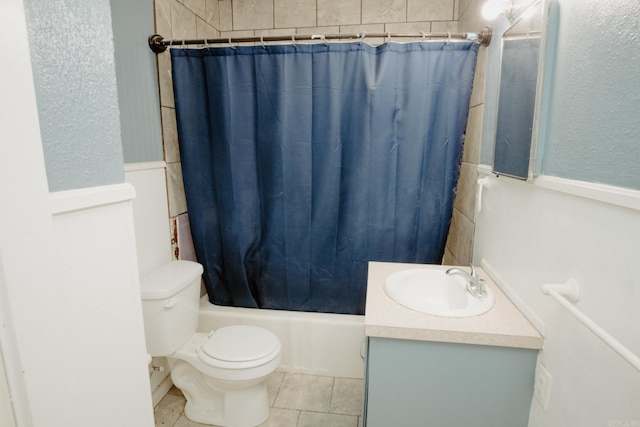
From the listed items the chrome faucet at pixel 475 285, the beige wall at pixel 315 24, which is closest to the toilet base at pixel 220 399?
the beige wall at pixel 315 24

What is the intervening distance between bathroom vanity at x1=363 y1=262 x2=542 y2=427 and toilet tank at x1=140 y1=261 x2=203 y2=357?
979mm

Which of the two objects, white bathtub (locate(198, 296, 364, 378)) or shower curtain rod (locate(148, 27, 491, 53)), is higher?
shower curtain rod (locate(148, 27, 491, 53))

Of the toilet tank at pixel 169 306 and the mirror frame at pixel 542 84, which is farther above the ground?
the mirror frame at pixel 542 84

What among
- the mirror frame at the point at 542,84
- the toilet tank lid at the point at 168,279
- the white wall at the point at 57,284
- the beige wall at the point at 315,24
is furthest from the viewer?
the beige wall at the point at 315,24

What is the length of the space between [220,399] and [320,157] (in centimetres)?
137

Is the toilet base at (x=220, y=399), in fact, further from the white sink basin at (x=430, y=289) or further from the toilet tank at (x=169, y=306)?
the white sink basin at (x=430, y=289)

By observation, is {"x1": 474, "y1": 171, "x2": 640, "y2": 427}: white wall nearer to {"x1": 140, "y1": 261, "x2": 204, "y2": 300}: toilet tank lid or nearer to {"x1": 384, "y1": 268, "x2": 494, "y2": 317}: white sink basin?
{"x1": 384, "y1": 268, "x2": 494, "y2": 317}: white sink basin

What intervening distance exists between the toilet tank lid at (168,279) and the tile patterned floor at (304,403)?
708 mm

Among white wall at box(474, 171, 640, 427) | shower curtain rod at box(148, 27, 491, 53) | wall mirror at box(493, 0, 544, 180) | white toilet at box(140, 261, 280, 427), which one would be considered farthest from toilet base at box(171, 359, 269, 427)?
shower curtain rod at box(148, 27, 491, 53)

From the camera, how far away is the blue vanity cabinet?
1.11 metres

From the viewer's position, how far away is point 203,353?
1.67 m

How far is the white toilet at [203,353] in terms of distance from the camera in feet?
5.30

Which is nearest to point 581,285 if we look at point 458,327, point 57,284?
point 458,327

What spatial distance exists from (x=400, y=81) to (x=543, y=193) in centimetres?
98
